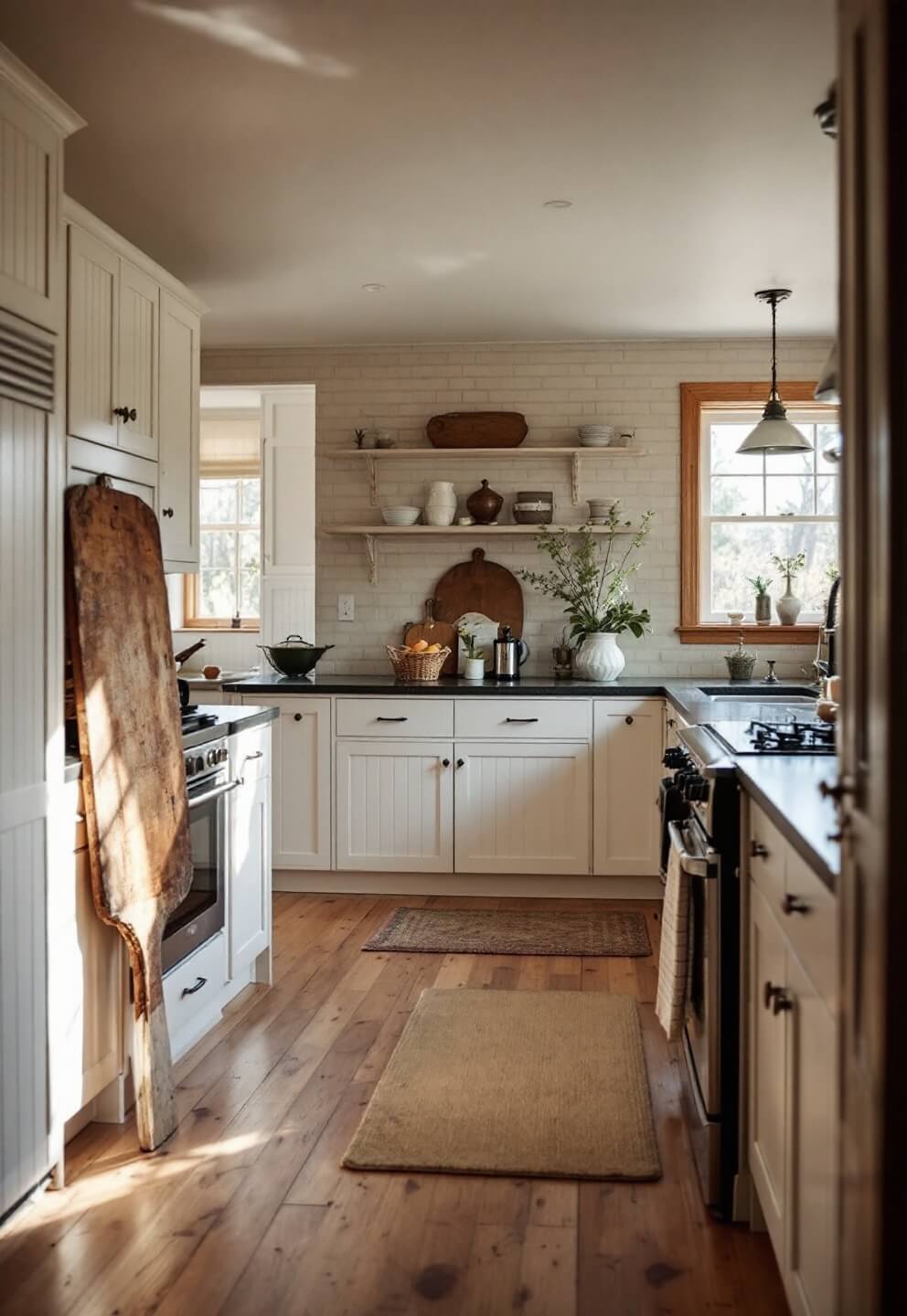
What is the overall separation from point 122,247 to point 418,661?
8.31ft

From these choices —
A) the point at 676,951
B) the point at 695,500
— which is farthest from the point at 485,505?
the point at 676,951

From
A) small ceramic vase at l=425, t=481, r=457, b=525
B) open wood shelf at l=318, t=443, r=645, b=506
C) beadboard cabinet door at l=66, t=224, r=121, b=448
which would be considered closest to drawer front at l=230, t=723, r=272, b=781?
beadboard cabinet door at l=66, t=224, r=121, b=448

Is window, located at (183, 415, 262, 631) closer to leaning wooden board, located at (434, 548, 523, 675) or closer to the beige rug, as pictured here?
leaning wooden board, located at (434, 548, 523, 675)

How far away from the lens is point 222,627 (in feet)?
Result: 28.7

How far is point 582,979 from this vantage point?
13.4 ft

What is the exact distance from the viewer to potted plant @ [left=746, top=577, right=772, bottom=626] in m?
5.61

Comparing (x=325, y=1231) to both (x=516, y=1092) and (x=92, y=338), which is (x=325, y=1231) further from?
(x=92, y=338)

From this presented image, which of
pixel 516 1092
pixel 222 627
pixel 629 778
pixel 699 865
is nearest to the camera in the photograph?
pixel 699 865

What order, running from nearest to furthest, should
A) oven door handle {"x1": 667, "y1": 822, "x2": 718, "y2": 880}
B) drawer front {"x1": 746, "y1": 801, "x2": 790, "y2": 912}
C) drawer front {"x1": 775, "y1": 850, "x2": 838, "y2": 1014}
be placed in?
drawer front {"x1": 775, "y1": 850, "x2": 838, "y2": 1014}
drawer front {"x1": 746, "y1": 801, "x2": 790, "y2": 912}
oven door handle {"x1": 667, "y1": 822, "x2": 718, "y2": 880}

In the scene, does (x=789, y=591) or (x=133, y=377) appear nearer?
(x=133, y=377)

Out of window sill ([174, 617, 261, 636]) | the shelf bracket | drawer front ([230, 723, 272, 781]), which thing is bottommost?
drawer front ([230, 723, 272, 781])

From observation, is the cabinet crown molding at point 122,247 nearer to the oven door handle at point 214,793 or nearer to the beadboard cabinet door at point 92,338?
the beadboard cabinet door at point 92,338

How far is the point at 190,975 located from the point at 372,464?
3174mm

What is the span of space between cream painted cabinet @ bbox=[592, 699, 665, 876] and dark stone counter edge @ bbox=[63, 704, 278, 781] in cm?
167
